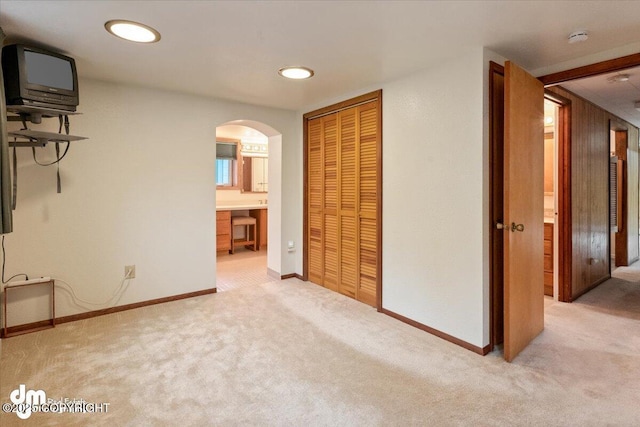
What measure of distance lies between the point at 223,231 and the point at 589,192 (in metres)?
5.23

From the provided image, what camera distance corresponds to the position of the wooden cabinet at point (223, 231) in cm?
589

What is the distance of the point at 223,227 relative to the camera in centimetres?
594

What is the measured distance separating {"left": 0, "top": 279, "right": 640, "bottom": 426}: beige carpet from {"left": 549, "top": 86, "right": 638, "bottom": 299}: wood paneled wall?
0.79m

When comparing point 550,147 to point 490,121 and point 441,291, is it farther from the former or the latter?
point 441,291

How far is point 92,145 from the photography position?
10.1ft

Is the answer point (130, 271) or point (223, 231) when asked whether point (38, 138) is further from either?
point (223, 231)

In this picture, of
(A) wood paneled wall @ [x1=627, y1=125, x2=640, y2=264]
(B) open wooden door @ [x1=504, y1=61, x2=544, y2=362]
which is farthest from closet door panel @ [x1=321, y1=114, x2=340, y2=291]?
(A) wood paneled wall @ [x1=627, y1=125, x2=640, y2=264]

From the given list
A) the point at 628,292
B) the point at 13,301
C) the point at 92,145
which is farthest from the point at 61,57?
the point at 628,292

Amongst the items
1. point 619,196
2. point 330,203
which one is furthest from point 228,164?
point 619,196

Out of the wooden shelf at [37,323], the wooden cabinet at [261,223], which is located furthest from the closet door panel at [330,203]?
the wooden cabinet at [261,223]

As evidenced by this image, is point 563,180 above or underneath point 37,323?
above

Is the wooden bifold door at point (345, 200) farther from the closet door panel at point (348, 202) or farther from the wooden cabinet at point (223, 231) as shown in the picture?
the wooden cabinet at point (223, 231)

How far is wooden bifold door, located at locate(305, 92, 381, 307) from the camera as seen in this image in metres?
3.41

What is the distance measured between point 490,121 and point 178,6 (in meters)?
2.12
